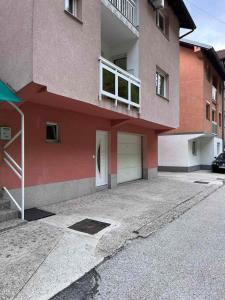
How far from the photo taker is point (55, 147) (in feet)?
25.1

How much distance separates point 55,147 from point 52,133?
429 mm

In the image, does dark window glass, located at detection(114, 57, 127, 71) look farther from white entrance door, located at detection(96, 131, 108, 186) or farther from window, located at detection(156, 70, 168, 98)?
white entrance door, located at detection(96, 131, 108, 186)

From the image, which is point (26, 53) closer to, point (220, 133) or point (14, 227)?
point (14, 227)

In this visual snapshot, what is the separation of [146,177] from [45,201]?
7.68 metres

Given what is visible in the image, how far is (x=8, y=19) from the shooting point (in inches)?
235

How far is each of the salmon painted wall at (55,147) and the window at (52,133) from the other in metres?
0.12

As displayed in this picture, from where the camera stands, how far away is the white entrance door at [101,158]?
9992 millimetres

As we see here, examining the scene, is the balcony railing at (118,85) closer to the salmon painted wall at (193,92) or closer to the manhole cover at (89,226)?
the manhole cover at (89,226)

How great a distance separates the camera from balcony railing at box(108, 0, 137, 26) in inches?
356

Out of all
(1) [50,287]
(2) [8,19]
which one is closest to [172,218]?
(1) [50,287]

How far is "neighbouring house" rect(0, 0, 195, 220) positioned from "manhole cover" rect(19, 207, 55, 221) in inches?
10.2

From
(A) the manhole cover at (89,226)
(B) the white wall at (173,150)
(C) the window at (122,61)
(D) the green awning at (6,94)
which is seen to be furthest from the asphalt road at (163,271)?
(B) the white wall at (173,150)

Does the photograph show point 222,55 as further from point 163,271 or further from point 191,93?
point 163,271

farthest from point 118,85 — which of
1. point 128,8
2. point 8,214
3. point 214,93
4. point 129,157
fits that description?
point 214,93
